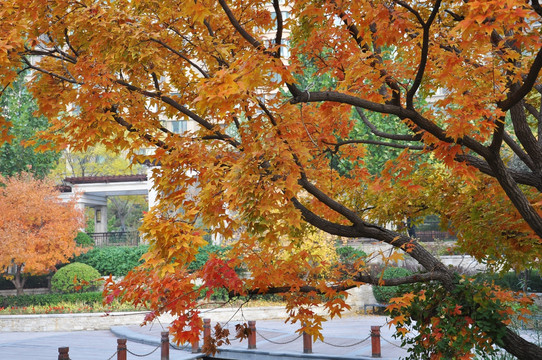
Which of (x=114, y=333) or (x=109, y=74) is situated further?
(x=114, y=333)

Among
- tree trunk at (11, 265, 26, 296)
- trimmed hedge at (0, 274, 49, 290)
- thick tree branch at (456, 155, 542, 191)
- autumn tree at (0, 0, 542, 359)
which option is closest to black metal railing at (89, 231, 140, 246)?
trimmed hedge at (0, 274, 49, 290)

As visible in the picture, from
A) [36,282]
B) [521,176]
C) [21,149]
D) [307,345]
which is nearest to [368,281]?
[521,176]

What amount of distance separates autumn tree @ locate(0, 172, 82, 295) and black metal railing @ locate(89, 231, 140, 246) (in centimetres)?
700

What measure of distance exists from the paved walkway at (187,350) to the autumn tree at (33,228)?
12.7 ft

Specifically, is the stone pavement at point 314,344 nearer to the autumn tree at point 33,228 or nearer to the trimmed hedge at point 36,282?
the autumn tree at point 33,228

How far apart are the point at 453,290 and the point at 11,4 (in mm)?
6138

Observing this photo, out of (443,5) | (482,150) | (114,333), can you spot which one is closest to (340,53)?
(443,5)

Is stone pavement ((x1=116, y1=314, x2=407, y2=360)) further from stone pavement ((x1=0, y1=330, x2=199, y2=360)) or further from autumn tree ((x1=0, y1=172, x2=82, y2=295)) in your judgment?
autumn tree ((x1=0, y1=172, x2=82, y2=295))

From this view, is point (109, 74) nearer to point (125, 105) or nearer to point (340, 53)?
point (125, 105)

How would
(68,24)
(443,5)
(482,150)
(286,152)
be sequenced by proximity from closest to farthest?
1. (286,152)
2. (482,150)
3. (68,24)
4. (443,5)

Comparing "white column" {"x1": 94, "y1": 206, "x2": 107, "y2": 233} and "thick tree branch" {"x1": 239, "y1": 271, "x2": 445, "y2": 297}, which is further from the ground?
"white column" {"x1": 94, "y1": 206, "x2": 107, "y2": 233}

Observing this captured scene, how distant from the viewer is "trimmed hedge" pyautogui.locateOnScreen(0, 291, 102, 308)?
2531 centimetres

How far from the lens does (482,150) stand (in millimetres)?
5910

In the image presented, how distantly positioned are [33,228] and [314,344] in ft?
51.2
